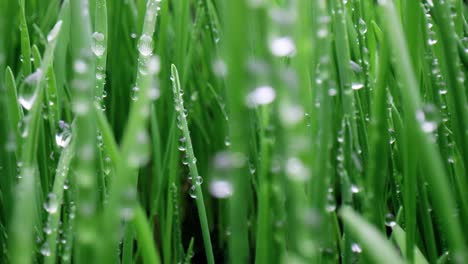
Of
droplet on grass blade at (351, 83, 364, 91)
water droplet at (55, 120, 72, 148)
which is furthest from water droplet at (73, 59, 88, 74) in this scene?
droplet on grass blade at (351, 83, 364, 91)

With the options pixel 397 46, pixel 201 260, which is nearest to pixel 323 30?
pixel 397 46

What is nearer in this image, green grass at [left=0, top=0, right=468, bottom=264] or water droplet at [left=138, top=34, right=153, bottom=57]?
green grass at [left=0, top=0, right=468, bottom=264]

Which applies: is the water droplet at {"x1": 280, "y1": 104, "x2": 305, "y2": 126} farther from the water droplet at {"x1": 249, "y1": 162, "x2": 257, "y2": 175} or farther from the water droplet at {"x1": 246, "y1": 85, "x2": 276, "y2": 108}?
the water droplet at {"x1": 249, "y1": 162, "x2": 257, "y2": 175}

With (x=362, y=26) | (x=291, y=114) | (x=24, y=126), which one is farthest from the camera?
(x=362, y=26)

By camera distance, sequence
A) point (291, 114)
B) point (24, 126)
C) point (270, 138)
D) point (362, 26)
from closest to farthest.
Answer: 1. point (291, 114)
2. point (270, 138)
3. point (24, 126)
4. point (362, 26)

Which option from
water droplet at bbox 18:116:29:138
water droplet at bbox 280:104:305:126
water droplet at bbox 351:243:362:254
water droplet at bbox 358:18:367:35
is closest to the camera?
water droplet at bbox 280:104:305:126

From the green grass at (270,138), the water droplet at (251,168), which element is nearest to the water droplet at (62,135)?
the green grass at (270,138)

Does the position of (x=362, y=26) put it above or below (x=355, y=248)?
above

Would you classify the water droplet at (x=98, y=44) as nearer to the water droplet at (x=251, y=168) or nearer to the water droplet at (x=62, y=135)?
the water droplet at (x=62, y=135)

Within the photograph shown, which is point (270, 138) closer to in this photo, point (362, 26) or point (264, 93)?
point (264, 93)

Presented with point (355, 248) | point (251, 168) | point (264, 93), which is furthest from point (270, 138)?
point (251, 168)
